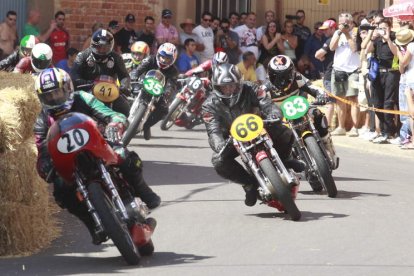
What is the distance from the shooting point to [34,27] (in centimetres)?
2375

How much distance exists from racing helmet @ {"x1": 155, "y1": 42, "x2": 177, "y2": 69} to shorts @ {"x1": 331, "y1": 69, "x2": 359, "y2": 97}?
2696 mm

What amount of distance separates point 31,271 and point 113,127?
124 centimetres

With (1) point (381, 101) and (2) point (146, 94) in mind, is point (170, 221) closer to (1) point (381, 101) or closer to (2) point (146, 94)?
(2) point (146, 94)

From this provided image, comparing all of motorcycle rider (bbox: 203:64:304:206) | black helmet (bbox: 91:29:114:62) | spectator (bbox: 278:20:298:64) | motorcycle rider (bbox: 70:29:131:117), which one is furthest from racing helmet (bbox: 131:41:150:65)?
motorcycle rider (bbox: 203:64:304:206)

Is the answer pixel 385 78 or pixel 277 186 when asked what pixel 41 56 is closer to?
pixel 277 186

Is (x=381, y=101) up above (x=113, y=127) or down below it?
below

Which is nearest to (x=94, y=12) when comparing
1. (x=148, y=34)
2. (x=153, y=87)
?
(x=148, y=34)

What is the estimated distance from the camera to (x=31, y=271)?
9.27m

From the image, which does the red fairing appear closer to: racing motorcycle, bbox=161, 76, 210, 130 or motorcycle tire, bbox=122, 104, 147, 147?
motorcycle tire, bbox=122, 104, 147, 147

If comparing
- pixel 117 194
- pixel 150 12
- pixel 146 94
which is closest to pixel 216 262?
pixel 117 194

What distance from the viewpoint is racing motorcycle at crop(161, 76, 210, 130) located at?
806 inches

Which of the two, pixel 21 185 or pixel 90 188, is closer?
pixel 90 188

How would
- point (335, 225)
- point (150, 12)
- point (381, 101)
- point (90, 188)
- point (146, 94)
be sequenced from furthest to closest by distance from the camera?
point (150, 12) → point (381, 101) → point (146, 94) → point (335, 225) → point (90, 188)

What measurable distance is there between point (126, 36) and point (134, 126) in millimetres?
7084
